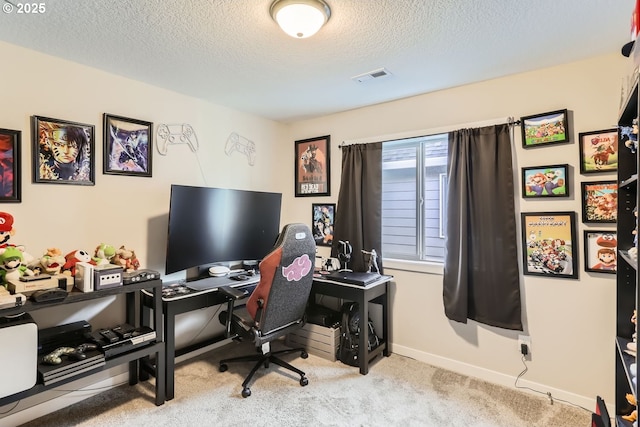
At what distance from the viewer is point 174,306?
233cm

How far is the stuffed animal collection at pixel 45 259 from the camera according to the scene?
69.1 inches

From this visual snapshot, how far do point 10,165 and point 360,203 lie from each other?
255 cm

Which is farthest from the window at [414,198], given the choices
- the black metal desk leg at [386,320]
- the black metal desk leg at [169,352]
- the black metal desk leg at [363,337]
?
the black metal desk leg at [169,352]

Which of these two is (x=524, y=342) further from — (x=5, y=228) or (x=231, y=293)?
(x=5, y=228)

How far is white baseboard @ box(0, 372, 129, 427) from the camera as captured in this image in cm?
199

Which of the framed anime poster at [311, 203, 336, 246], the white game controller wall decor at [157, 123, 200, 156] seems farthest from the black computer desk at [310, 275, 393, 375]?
the white game controller wall decor at [157, 123, 200, 156]

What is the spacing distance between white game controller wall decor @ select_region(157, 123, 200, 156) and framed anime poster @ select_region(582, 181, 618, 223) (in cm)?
302

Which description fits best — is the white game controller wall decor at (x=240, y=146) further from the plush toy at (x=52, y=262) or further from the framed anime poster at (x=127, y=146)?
the plush toy at (x=52, y=262)

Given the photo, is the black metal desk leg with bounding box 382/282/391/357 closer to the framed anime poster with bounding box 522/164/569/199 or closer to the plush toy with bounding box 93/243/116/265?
the framed anime poster with bounding box 522/164/569/199

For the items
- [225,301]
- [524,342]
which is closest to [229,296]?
[225,301]

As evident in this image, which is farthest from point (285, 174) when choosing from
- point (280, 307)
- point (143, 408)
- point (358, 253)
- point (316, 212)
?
point (143, 408)

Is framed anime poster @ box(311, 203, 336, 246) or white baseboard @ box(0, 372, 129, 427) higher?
framed anime poster @ box(311, 203, 336, 246)

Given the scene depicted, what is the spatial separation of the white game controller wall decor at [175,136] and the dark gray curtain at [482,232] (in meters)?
2.22

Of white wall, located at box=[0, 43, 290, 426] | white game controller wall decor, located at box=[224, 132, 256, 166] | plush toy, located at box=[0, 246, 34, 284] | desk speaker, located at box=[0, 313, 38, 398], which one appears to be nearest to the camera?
desk speaker, located at box=[0, 313, 38, 398]
